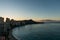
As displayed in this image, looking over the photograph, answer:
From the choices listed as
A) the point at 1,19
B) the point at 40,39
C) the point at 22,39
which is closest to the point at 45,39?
the point at 40,39

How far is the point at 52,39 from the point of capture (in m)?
21.3

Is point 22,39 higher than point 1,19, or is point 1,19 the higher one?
point 1,19

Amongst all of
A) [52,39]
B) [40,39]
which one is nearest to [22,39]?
[40,39]

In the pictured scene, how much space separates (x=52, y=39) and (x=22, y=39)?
17.4 ft

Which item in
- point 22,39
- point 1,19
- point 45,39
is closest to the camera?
point 22,39

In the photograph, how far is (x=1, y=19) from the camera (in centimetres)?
2380

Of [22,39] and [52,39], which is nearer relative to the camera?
[22,39]

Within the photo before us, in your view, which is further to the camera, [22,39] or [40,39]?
[40,39]

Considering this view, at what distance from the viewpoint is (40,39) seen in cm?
2122

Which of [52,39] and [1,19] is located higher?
[1,19]

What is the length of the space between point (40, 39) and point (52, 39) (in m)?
2.08

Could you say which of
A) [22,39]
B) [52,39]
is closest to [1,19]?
[22,39]

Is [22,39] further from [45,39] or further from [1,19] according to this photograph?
[1,19]

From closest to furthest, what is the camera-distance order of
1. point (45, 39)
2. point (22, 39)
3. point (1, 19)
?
point (22, 39) → point (45, 39) → point (1, 19)
